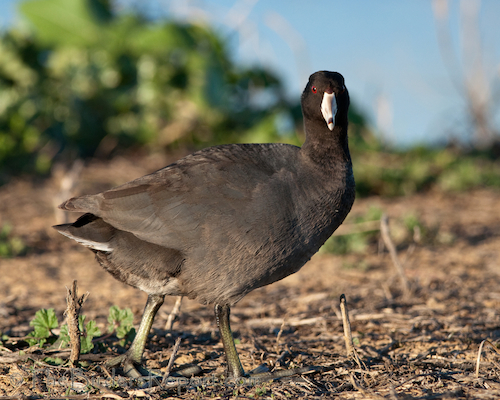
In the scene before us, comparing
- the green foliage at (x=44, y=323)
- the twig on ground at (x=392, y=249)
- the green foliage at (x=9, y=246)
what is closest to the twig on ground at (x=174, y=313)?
the green foliage at (x=44, y=323)

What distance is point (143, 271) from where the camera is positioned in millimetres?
3068

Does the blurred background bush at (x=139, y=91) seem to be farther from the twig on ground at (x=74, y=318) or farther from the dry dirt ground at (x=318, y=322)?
the twig on ground at (x=74, y=318)

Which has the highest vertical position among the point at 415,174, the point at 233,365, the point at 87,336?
the point at 415,174

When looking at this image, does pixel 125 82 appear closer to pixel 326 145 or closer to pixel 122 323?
pixel 122 323

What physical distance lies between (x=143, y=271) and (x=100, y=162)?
604 cm

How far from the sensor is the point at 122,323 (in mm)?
3424

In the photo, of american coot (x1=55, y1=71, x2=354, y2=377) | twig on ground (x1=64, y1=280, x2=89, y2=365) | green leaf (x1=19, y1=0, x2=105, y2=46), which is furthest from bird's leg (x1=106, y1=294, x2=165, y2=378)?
green leaf (x1=19, y1=0, x2=105, y2=46)

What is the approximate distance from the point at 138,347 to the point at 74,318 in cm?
46

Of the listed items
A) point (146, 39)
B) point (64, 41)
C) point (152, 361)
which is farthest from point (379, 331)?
point (64, 41)

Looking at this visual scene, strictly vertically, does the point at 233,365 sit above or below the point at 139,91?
below

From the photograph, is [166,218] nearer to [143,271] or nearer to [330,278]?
[143,271]

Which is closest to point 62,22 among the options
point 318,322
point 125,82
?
point 125,82

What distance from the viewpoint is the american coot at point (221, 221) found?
9.56 ft

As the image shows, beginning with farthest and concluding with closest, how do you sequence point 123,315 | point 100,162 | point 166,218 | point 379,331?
point 100,162 → point 379,331 → point 123,315 → point 166,218
